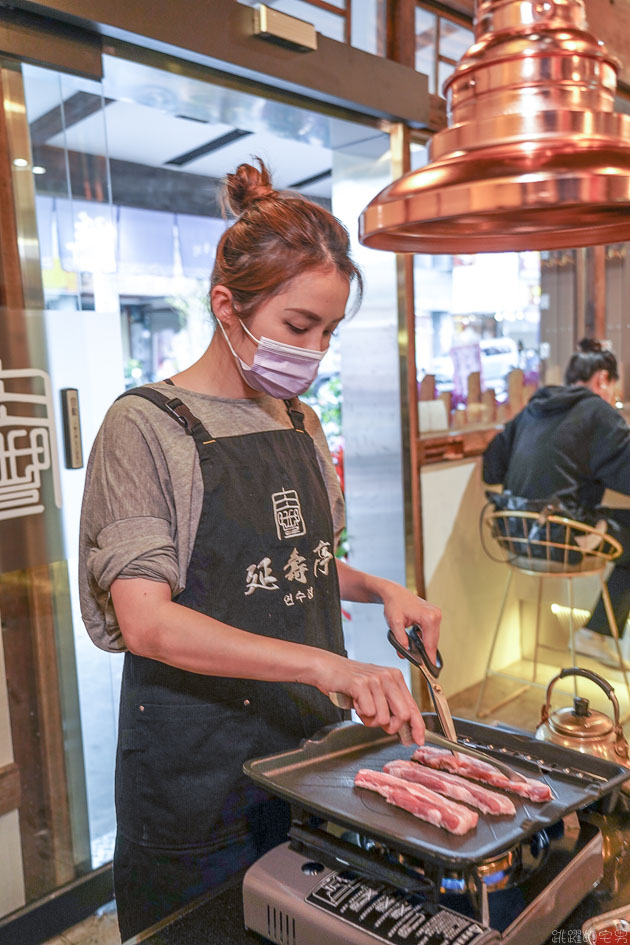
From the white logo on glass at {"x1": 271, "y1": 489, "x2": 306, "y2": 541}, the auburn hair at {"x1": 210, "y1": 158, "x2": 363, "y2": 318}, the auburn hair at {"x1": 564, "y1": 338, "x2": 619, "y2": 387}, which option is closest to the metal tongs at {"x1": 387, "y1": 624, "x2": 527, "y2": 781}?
the white logo on glass at {"x1": 271, "y1": 489, "x2": 306, "y2": 541}

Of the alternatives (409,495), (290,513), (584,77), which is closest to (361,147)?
(409,495)

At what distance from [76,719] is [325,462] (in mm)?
1275

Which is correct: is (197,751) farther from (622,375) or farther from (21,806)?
(622,375)

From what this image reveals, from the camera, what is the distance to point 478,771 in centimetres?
110

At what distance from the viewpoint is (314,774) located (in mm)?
1108

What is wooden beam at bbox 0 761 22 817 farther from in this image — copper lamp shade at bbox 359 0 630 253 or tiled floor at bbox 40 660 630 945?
tiled floor at bbox 40 660 630 945

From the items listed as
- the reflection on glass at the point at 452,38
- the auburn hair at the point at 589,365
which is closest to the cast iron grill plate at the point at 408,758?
the reflection on glass at the point at 452,38

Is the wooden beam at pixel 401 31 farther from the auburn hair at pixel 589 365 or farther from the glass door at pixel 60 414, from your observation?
the auburn hair at pixel 589 365

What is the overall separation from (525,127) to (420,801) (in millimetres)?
785

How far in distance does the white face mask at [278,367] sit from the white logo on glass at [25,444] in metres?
0.94

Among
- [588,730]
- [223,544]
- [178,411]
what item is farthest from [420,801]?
[178,411]

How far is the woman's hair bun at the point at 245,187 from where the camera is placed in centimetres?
140

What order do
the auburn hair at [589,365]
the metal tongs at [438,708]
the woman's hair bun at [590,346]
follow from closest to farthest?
the metal tongs at [438,708]
the auburn hair at [589,365]
the woman's hair bun at [590,346]

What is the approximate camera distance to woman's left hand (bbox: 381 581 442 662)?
1358 mm
